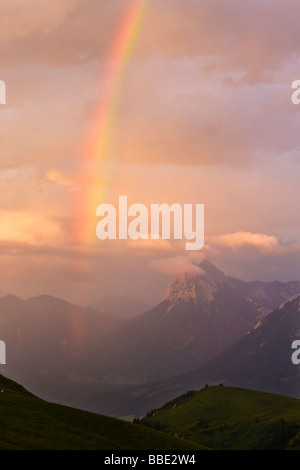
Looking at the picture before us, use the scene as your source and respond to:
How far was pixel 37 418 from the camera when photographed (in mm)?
90188

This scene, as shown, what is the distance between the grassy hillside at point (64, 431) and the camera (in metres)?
76.8

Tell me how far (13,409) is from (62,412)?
10.3 metres

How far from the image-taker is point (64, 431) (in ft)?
281

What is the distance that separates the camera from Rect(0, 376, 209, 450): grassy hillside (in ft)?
252
